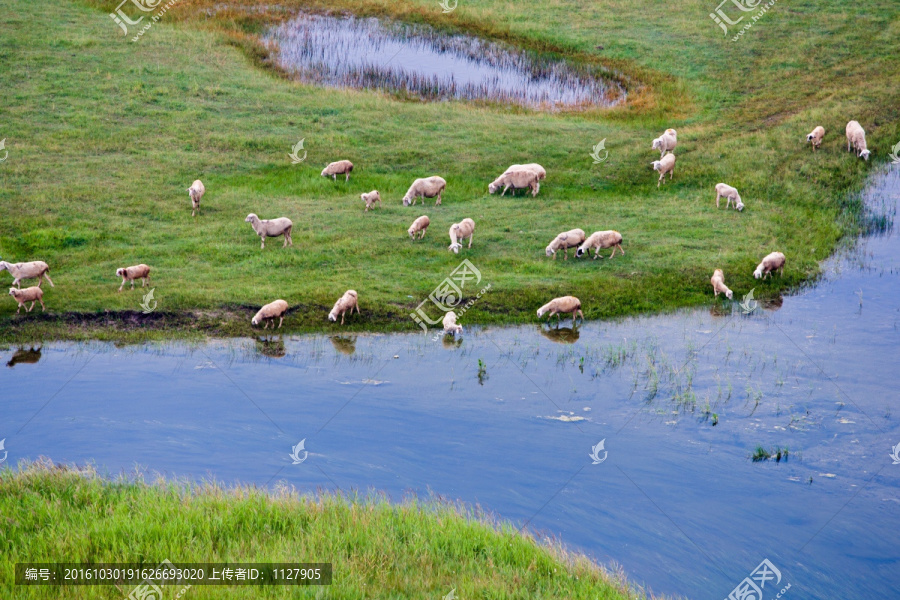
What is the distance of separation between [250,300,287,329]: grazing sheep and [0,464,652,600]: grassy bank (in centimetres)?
815

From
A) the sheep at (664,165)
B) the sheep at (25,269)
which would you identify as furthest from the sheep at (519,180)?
the sheep at (25,269)

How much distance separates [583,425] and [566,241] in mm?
8861

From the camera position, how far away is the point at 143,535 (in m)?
10.8

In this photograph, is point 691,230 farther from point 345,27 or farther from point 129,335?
point 345,27

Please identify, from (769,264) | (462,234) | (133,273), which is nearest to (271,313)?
(133,273)

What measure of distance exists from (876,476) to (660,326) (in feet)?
24.6

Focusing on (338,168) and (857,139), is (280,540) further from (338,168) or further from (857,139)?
(857,139)

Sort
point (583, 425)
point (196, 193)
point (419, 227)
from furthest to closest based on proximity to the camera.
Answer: point (196, 193) < point (419, 227) < point (583, 425)

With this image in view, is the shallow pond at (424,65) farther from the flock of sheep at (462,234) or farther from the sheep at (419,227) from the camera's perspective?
the sheep at (419,227)

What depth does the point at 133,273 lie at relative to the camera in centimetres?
2183

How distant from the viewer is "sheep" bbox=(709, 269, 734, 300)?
23.0m

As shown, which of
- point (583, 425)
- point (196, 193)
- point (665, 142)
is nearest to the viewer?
point (583, 425)

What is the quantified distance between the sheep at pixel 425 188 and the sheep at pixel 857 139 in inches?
645

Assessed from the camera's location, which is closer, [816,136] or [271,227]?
[271,227]
